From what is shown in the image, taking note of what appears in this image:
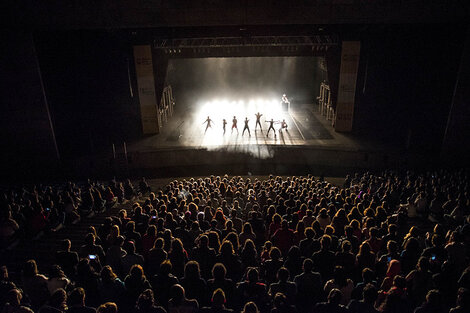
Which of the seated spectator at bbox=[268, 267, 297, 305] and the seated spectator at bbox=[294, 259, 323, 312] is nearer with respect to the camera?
the seated spectator at bbox=[268, 267, 297, 305]

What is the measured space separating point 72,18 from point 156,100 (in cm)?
672

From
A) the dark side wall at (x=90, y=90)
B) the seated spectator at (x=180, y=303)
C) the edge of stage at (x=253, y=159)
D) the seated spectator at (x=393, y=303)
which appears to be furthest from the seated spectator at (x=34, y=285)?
the dark side wall at (x=90, y=90)

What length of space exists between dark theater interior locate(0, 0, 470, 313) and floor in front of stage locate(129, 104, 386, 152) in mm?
201

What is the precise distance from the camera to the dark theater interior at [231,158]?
4551 mm

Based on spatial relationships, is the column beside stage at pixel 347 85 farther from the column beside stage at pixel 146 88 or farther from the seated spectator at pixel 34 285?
the seated spectator at pixel 34 285

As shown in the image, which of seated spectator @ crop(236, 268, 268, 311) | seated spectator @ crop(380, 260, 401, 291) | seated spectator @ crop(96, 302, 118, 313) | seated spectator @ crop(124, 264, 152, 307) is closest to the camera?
seated spectator @ crop(96, 302, 118, 313)

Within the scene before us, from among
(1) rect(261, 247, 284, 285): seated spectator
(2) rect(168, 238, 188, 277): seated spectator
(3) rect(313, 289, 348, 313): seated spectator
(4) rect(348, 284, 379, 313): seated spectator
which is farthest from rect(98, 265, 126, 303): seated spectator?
(4) rect(348, 284, 379, 313): seated spectator

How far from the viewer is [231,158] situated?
17.9 metres

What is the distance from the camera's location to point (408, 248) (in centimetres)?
515

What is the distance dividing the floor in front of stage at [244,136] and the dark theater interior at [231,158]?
20 cm

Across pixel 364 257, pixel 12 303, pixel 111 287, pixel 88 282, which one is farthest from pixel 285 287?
pixel 12 303

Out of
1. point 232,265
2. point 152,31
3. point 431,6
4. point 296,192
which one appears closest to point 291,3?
point 431,6

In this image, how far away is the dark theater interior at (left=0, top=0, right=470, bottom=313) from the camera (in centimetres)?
455

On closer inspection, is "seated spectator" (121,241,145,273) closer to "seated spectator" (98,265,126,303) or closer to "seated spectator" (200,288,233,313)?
"seated spectator" (98,265,126,303)
